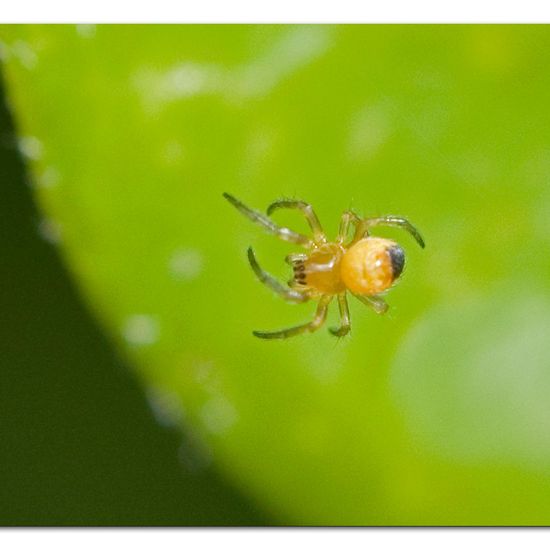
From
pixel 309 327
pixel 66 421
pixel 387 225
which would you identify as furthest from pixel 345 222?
pixel 66 421

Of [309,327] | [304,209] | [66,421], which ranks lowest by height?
[66,421]

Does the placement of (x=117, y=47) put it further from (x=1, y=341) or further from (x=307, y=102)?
(x=1, y=341)

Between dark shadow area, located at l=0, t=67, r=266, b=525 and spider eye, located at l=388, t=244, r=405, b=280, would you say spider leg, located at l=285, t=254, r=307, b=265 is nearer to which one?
spider eye, located at l=388, t=244, r=405, b=280

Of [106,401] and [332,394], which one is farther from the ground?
[332,394]

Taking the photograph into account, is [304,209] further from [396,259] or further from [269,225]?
[396,259]

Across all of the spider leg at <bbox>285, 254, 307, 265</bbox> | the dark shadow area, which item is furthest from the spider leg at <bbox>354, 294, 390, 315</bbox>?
the dark shadow area

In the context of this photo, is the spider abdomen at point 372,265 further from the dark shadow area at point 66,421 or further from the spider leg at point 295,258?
the dark shadow area at point 66,421

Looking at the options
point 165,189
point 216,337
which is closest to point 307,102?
point 165,189
